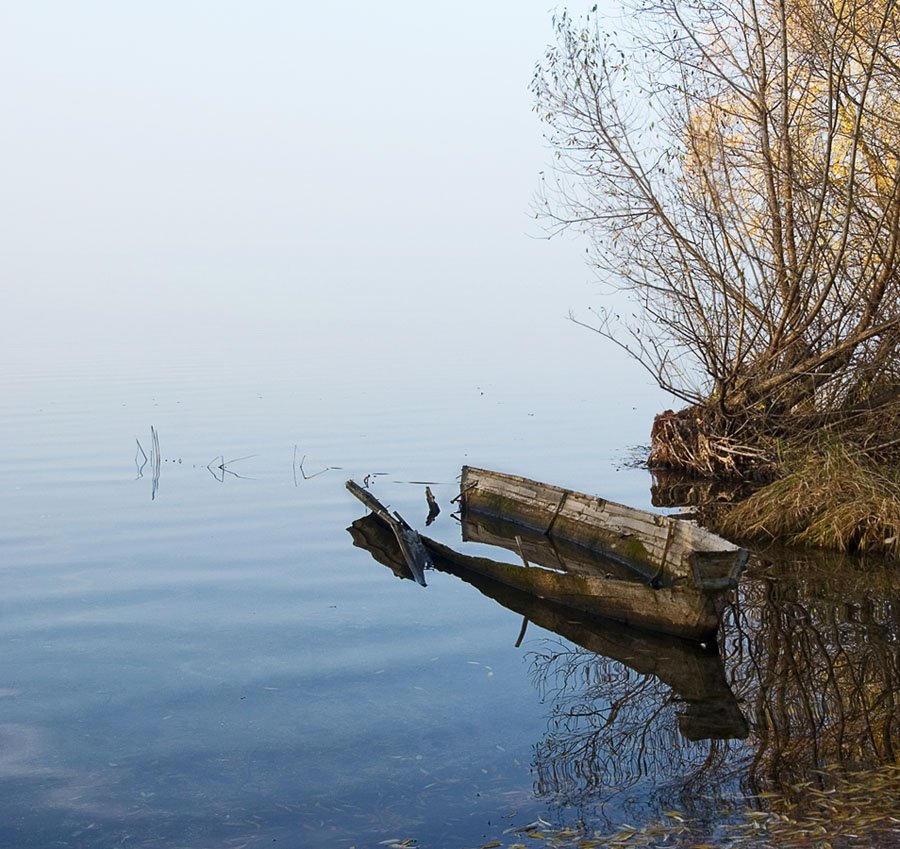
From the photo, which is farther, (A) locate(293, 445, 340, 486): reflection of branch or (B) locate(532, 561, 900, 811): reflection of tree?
(A) locate(293, 445, 340, 486): reflection of branch

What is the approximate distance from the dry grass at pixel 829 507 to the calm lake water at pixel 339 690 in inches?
33.7

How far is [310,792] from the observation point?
818 cm

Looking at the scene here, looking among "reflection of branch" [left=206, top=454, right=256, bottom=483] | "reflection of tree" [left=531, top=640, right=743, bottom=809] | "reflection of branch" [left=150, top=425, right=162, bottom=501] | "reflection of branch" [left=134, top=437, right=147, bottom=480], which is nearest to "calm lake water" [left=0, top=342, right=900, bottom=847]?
"reflection of tree" [left=531, top=640, right=743, bottom=809]

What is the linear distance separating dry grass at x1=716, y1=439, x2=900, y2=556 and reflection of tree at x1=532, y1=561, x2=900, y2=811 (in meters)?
1.14

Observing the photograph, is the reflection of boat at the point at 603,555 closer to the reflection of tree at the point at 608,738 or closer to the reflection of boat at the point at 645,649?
the reflection of boat at the point at 645,649

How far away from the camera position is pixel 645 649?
1135cm

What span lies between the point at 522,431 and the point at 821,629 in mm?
15131

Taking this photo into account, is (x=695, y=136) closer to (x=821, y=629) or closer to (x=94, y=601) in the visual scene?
(x=821, y=629)

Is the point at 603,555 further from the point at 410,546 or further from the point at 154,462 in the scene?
the point at 154,462

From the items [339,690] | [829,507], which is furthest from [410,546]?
[829,507]

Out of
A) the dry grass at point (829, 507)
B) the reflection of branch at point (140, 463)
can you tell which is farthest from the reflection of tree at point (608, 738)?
the reflection of branch at point (140, 463)

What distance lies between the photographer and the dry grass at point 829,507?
567 inches

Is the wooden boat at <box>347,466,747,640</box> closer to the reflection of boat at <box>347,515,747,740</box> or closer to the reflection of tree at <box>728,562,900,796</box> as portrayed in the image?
the reflection of boat at <box>347,515,747,740</box>

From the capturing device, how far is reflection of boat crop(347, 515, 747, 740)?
9539 mm
